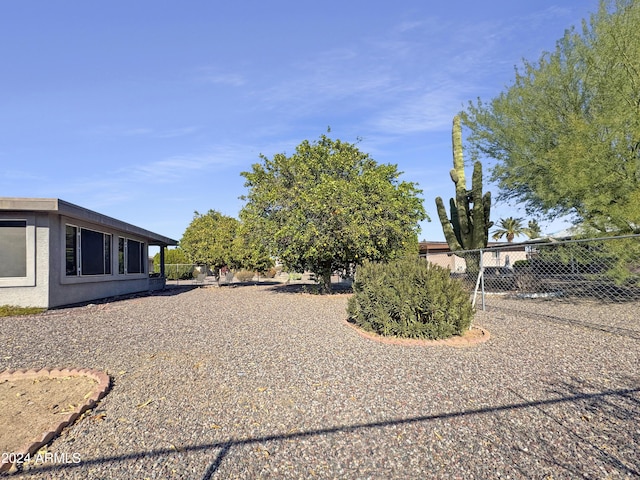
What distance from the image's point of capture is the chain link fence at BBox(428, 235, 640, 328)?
9758mm

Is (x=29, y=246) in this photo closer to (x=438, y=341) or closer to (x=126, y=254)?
(x=126, y=254)

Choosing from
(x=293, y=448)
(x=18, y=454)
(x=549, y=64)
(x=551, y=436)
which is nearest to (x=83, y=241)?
(x=18, y=454)

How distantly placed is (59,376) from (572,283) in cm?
1561

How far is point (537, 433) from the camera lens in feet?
10.5

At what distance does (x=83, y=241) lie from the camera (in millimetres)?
12969

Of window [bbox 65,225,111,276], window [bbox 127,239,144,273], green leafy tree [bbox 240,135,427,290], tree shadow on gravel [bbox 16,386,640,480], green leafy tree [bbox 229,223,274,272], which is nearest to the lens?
tree shadow on gravel [bbox 16,386,640,480]

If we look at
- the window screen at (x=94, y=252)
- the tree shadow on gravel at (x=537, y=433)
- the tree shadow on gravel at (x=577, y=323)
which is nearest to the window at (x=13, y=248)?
the window screen at (x=94, y=252)

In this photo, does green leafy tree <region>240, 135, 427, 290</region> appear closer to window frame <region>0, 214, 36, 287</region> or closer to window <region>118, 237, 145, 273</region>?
window <region>118, 237, 145, 273</region>

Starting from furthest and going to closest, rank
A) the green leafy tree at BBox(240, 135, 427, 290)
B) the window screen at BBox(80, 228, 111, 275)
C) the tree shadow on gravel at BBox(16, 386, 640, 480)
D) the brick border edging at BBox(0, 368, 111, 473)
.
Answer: the green leafy tree at BBox(240, 135, 427, 290) → the window screen at BBox(80, 228, 111, 275) → the brick border edging at BBox(0, 368, 111, 473) → the tree shadow on gravel at BBox(16, 386, 640, 480)

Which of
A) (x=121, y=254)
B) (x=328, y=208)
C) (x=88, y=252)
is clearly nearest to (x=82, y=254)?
(x=88, y=252)

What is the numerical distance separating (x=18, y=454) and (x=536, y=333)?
7.59 m

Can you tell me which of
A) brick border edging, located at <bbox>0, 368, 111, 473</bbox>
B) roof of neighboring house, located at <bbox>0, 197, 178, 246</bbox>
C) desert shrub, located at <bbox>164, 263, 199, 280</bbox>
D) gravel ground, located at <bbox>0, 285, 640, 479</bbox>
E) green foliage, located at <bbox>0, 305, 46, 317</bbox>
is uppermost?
roof of neighboring house, located at <bbox>0, 197, 178, 246</bbox>

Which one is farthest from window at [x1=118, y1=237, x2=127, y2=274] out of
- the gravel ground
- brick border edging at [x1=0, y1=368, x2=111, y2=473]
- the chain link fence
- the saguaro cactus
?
the saguaro cactus

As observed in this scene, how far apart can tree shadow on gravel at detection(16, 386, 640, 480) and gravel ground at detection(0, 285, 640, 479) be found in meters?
0.01
